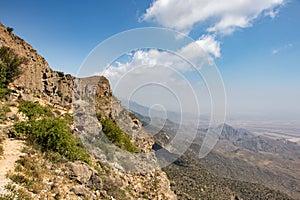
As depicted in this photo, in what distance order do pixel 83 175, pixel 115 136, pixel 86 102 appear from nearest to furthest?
1. pixel 83 175
2. pixel 115 136
3. pixel 86 102

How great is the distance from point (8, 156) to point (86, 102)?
837 inches

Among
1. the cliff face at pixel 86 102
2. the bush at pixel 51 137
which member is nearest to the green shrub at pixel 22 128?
the bush at pixel 51 137

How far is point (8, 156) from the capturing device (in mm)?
10703

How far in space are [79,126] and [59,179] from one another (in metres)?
13.0

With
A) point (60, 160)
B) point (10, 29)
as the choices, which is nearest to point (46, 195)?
point (60, 160)

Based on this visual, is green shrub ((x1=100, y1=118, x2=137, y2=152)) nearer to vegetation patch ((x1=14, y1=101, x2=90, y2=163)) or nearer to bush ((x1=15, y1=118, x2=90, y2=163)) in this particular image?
vegetation patch ((x1=14, y1=101, x2=90, y2=163))

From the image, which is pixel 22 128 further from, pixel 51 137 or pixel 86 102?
pixel 86 102

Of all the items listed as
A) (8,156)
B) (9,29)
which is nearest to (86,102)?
(9,29)

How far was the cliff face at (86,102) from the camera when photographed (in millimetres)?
20047

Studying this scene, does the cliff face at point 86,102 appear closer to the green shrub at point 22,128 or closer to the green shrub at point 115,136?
the green shrub at point 115,136

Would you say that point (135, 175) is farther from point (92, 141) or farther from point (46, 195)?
point (46, 195)

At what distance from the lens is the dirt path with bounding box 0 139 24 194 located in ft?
27.8

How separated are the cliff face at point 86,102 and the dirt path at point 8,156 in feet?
24.7

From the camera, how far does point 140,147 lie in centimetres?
3147
